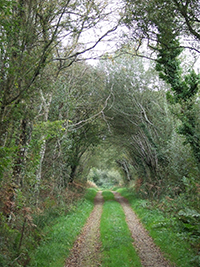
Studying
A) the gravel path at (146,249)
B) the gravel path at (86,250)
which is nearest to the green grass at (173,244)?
the gravel path at (146,249)

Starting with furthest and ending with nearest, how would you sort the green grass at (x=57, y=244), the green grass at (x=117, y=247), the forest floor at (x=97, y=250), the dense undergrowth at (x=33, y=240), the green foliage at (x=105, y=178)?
the green foliage at (x=105, y=178), the forest floor at (x=97, y=250), the green grass at (x=117, y=247), the green grass at (x=57, y=244), the dense undergrowth at (x=33, y=240)

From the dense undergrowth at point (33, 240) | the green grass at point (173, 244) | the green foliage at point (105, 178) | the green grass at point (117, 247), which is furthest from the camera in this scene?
the green foliage at point (105, 178)

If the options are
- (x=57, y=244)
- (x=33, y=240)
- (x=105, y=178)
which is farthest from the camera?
(x=105, y=178)

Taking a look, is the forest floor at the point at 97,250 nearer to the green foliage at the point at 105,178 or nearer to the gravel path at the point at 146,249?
the gravel path at the point at 146,249

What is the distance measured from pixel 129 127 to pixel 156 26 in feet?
40.3

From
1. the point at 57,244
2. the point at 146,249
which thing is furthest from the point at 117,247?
the point at 57,244

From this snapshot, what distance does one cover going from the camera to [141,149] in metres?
20.3

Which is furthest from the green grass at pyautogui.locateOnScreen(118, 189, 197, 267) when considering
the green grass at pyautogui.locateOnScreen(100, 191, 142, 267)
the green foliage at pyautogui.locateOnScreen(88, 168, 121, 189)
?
the green foliage at pyautogui.locateOnScreen(88, 168, 121, 189)

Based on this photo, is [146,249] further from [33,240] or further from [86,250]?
[33,240]

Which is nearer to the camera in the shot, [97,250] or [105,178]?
[97,250]

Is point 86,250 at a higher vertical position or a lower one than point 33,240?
lower

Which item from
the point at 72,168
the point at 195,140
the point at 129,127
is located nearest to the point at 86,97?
the point at 129,127

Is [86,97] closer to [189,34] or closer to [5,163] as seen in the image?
[189,34]

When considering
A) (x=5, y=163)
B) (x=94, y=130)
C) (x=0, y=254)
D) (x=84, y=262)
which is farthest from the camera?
(x=94, y=130)
